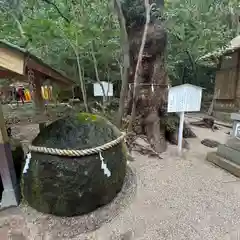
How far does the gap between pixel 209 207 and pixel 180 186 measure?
0.55 metres

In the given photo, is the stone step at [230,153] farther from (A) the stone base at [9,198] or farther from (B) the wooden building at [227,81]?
(B) the wooden building at [227,81]

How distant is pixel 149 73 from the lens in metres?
4.59

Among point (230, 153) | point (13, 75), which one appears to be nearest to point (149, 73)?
point (230, 153)

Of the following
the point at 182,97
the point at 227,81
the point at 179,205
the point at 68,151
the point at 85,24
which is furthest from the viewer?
the point at 227,81

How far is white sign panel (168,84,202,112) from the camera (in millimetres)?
3889

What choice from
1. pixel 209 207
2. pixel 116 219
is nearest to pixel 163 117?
pixel 209 207

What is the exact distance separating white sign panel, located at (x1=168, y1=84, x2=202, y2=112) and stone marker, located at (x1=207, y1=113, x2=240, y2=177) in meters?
0.76

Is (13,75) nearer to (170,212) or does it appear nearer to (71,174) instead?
(71,174)

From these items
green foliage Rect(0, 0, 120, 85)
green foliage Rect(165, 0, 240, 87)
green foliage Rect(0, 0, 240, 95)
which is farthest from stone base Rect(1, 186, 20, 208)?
green foliage Rect(165, 0, 240, 87)

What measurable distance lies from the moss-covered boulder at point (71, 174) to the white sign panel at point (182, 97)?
1.74 meters

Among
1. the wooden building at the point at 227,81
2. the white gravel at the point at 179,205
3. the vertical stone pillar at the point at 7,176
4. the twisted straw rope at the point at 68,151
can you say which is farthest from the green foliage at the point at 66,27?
the wooden building at the point at 227,81

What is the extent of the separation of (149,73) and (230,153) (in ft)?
7.53

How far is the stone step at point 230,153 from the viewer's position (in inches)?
136

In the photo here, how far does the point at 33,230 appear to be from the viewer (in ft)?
7.50
